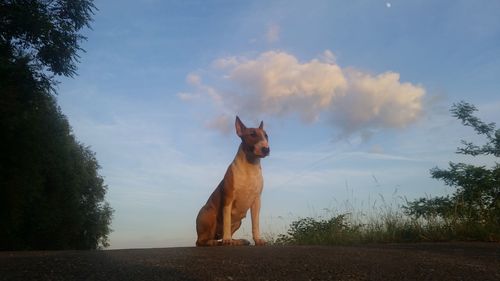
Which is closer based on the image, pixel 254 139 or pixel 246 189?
pixel 246 189

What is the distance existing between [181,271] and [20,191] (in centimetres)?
1595

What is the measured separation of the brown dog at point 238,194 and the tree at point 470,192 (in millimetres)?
4814

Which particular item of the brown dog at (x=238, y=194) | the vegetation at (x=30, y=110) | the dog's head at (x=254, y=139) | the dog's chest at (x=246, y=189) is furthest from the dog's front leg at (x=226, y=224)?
the vegetation at (x=30, y=110)

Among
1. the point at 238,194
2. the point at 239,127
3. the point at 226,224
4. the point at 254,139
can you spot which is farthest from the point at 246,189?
the point at 239,127

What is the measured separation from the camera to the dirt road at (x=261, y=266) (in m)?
4.81

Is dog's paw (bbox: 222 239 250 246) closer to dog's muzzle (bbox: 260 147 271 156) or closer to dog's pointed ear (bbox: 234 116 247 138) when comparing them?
dog's muzzle (bbox: 260 147 271 156)

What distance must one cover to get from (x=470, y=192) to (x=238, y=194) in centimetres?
1003

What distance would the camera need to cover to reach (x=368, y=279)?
4945mm

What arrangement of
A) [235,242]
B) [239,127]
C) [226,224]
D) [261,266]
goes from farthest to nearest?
[239,127]
[226,224]
[235,242]
[261,266]

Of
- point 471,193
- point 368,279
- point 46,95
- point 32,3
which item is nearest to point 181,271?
point 368,279

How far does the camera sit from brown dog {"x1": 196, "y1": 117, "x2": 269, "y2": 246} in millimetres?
8633

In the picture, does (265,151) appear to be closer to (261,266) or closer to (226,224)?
(226,224)

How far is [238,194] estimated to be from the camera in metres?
8.66

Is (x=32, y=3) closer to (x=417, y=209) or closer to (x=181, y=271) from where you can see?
(x=417, y=209)
